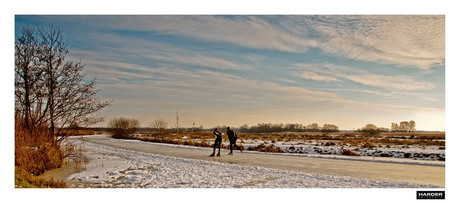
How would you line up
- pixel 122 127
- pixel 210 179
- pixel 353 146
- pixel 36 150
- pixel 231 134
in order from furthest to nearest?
pixel 122 127, pixel 353 146, pixel 231 134, pixel 36 150, pixel 210 179

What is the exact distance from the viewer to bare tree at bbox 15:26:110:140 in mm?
13016

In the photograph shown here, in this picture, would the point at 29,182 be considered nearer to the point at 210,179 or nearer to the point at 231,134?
the point at 210,179

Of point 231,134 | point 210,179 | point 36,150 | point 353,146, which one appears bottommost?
point 353,146

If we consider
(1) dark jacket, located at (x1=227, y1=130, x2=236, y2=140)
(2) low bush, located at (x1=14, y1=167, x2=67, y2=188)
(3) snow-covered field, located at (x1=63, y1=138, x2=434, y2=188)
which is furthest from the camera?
(1) dark jacket, located at (x1=227, y1=130, x2=236, y2=140)

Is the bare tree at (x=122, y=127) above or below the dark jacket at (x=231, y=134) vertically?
below

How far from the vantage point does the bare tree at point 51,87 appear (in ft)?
42.7

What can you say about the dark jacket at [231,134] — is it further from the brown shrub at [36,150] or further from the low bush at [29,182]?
the low bush at [29,182]

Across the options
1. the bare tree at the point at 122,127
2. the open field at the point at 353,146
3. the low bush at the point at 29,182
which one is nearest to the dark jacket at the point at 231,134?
the open field at the point at 353,146

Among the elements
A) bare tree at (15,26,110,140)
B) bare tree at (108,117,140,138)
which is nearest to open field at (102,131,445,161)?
bare tree at (108,117,140,138)

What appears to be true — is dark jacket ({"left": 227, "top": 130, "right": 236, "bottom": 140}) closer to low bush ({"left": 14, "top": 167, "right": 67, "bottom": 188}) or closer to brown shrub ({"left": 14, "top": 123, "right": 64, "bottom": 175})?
brown shrub ({"left": 14, "top": 123, "right": 64, "bottom": 175})

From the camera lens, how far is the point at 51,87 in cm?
1346

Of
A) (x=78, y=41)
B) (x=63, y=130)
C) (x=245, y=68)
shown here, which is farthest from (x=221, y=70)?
(x=63, y=130)

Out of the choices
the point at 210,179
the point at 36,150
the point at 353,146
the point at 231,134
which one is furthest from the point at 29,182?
the point at 353,146
